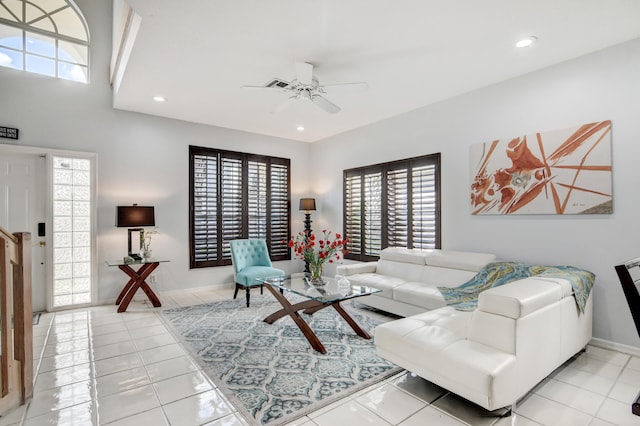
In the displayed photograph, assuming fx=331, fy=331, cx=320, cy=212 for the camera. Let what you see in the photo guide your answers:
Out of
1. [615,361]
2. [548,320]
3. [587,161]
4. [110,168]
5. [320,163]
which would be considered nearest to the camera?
[548,320]

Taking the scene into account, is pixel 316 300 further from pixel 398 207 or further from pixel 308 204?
pixel 308 204

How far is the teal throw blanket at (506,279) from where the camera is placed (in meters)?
2.81

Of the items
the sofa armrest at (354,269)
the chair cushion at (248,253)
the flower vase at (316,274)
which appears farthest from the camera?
the chair cushion at (248,253)

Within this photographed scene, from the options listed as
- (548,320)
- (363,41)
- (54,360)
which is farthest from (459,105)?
(54,360)

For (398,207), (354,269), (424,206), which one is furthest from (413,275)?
(398,207)

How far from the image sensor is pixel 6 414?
213 cm

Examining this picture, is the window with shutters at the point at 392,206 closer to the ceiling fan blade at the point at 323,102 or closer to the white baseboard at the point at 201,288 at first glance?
the ceiling fan blade at the point at 323,102

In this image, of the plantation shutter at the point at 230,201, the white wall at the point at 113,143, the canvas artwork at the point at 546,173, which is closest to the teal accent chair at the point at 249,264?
the plantation shutter at the point at 230,201

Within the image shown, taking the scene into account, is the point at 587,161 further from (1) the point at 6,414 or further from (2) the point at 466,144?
(1) the point at 6,414

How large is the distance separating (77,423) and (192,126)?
452cm

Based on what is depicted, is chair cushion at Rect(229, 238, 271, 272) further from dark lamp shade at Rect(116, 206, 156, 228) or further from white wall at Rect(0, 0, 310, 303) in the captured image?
dark lamp shade at Rect(116, 206, 156, 228)

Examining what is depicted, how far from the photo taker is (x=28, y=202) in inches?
172

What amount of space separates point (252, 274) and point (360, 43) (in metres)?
3.18

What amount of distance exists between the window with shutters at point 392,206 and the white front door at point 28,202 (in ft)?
14.9
